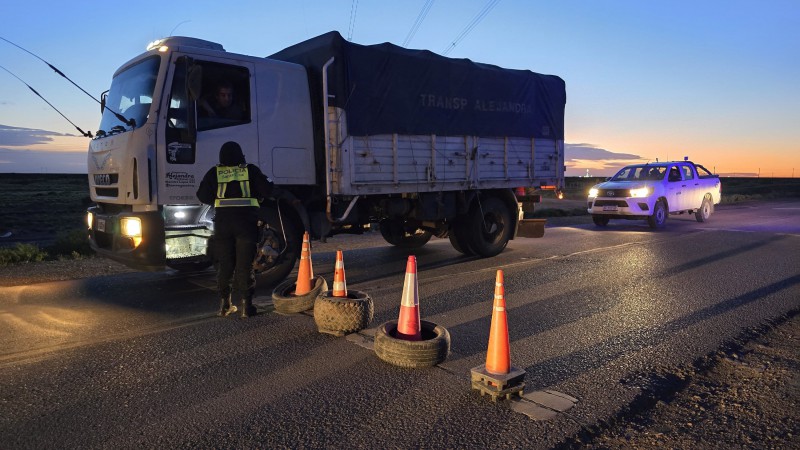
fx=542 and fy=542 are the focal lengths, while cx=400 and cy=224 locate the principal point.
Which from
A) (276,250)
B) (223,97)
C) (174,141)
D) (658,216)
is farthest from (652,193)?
(174,141)

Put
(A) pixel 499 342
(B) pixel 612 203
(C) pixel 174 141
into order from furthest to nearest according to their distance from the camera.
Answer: (B) pixel 612 203
(C) pixel 174 141
(A) pixel 499 342

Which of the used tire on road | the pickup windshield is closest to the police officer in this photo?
the used tire on road

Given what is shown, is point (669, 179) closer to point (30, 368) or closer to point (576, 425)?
point (576, 425)

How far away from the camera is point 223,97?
6492 millimetres

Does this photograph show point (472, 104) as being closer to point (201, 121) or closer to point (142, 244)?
point (201, 121)

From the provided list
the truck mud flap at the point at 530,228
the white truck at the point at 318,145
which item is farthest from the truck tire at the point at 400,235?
the truck mud flap at the point at 530,228

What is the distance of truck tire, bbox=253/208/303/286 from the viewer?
21.8ft

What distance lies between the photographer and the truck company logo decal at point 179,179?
603 cm

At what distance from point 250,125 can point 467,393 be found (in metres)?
4.49

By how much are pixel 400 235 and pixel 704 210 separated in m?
12.0

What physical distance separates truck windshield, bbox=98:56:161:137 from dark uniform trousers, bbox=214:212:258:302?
1.62 m

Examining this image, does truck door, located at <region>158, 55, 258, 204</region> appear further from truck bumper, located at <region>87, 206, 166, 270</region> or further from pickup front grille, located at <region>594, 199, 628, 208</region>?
pickup front grille, located at <region>594, 199, 628, 208</region>

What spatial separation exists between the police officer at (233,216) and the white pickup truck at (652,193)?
11.9m

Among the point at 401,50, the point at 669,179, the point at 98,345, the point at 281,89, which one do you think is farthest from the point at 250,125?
the point at 669,179
